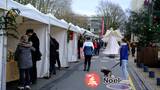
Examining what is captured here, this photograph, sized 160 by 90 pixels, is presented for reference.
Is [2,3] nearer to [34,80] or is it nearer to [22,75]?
[22,75]

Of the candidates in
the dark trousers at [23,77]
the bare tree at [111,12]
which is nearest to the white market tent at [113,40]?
the dark trousers at [23,77]

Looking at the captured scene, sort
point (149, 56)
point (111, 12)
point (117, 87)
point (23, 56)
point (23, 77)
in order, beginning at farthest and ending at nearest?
1. point (111, 12)
2. point (149, 56)
3. point (117, 87)
4. point (23, 77)
5. point (23, 56)

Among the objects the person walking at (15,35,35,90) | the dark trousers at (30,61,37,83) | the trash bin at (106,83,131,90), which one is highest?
the person walking at (15,35,35,90)

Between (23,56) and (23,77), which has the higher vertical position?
(23,56)

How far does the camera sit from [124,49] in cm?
1741

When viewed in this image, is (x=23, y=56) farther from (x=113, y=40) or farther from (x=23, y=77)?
(x=113, y=40)

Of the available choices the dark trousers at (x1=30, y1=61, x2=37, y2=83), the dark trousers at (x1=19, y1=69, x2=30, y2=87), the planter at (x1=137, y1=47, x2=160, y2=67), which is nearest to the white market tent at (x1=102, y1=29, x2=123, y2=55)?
Answer: the planter at (x1=137, y1=47, x2=160, y2=67)

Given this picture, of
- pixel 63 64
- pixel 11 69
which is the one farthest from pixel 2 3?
pixel 63 64

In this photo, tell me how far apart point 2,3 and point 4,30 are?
0.82m

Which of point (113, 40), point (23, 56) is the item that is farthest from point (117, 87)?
point (113, 40)

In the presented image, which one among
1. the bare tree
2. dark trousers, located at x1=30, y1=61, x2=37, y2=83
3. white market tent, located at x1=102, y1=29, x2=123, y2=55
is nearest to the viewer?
dark trousers, located at x1=30, y1=61, x2=37, y2=83

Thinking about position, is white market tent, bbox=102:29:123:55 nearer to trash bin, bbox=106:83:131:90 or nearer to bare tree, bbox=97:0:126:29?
trash bin, bbox=106:83:131:90

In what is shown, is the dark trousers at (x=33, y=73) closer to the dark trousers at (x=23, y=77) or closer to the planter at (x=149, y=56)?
the dark trousers at (x=23, y=77)

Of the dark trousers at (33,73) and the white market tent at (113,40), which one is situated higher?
the white market tent at (113,40)
